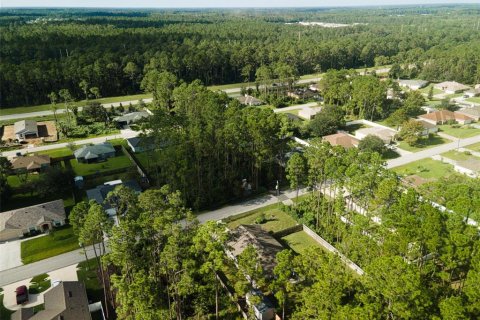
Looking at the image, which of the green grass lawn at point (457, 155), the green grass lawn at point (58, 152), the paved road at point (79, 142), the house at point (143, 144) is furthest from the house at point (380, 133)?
the green grass lawn at point (58, 152)

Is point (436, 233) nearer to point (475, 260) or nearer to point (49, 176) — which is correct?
point (475, 260)

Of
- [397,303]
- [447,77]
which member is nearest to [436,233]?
[397,303]

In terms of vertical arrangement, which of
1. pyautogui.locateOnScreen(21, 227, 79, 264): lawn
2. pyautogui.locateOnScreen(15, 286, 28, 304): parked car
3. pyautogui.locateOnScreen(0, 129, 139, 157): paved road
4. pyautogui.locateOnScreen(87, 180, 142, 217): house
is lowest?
pyautogui.locateOnScreen(21, 227, 79, 264): lawn

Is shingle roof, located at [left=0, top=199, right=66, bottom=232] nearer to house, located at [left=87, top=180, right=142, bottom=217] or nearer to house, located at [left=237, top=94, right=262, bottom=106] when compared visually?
house, located at [left=87, top=180, right=142, bottom=217]

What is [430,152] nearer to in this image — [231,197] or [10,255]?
[231,197]

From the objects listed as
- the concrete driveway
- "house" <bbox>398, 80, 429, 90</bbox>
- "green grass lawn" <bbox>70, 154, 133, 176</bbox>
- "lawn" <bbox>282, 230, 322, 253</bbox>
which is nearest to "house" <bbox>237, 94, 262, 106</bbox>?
"green grass lawn" <bbox>70, 154, 133, 176</bbox>
